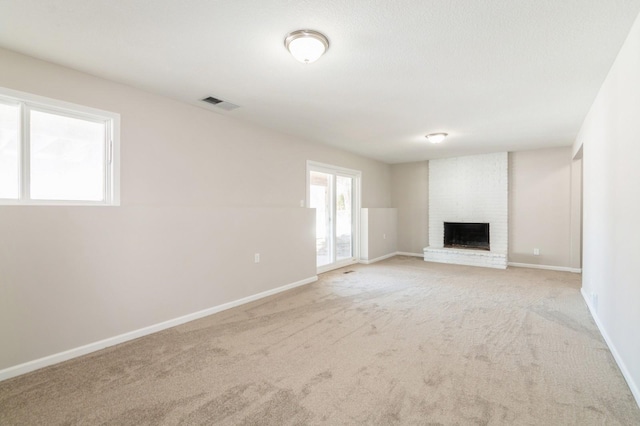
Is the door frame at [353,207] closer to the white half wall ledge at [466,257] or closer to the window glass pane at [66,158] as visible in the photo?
the white half wall ledge at [466,257]

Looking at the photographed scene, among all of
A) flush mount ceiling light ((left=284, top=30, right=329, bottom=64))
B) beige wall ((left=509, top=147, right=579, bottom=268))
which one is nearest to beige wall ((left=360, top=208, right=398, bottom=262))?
beige wall ((left=509, top=147, right=579, bottom=268))

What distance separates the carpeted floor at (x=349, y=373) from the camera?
73.0 inches

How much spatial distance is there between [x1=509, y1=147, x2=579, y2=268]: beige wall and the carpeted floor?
2.60 metres

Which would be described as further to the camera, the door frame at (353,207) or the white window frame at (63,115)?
the door frame at (353,207)

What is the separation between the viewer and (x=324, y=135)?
500 cm

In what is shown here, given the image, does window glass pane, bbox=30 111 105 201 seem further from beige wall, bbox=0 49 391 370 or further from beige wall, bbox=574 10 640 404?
beige wall, bbox=574 10 640 404

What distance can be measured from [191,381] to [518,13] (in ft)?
11.0

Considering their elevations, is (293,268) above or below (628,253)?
below

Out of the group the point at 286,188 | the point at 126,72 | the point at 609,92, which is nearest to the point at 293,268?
the point at 286,188

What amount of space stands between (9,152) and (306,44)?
252 centimetres

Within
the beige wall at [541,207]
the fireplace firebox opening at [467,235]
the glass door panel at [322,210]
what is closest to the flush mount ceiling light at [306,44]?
the glass door panel at [322,210]

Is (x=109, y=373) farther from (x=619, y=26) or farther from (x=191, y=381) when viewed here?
(x=619, y=26)

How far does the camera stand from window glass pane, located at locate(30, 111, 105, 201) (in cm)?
256

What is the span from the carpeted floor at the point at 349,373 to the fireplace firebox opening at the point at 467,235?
2.97 m
